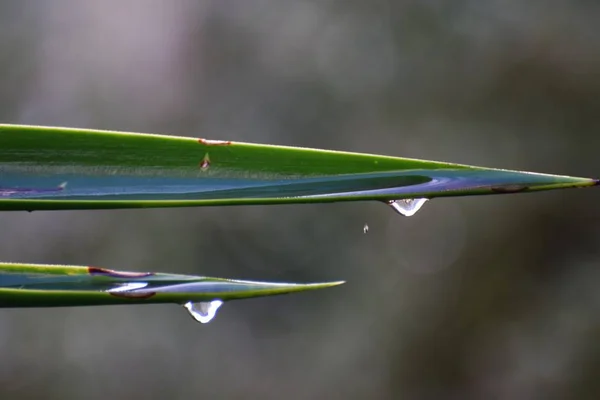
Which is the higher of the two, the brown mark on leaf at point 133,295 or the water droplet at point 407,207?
the water droplet at point 407,207

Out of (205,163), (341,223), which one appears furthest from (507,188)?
(341,223)

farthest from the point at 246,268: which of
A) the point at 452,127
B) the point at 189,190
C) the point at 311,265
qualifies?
the point at 189,190

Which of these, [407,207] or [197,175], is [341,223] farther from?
[197,175]

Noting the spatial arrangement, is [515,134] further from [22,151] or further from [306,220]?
[22,151]

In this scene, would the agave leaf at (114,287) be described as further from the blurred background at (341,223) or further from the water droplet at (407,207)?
the blurred background at (341,223)

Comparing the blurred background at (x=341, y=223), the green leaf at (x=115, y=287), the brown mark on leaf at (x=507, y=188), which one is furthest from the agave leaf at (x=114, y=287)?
the blurred background at (x=341, y=223)

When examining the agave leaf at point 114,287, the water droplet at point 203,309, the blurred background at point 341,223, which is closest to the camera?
the agave leaf at point 114,287

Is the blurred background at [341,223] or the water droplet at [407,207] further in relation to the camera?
the blurred background at [341,223]
